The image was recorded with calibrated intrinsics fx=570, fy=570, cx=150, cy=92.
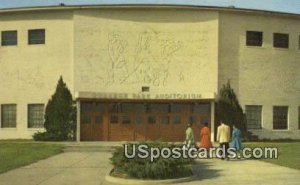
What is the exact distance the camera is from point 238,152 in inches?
1035

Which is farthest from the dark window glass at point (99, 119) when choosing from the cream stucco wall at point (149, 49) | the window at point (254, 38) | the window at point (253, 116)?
the window at point (254, 38)

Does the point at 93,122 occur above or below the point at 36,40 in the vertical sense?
below

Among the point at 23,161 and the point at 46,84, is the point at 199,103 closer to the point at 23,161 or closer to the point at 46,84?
the point at 46,84

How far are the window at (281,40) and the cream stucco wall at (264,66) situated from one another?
29cm

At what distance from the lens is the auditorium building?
132ft

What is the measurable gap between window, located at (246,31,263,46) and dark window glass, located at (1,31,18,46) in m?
17.1

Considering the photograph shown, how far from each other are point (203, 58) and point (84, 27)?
875 centimetres

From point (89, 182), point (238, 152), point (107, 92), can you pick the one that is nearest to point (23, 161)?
point (89, 182)

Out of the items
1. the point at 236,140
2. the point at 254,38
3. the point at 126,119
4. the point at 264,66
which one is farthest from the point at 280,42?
the point at 236,140

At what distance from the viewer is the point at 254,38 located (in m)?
42.2

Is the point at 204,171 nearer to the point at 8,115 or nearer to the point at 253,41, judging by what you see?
the point at 253,41

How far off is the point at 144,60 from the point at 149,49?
0.86 metres

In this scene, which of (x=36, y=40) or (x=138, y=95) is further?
Result: (x=36, y=40)

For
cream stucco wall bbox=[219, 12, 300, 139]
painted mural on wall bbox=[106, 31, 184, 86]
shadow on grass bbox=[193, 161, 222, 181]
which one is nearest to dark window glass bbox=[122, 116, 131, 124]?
painted mural on wall bbox=[106, 31, 184, 86]
